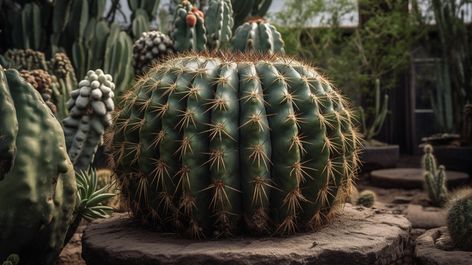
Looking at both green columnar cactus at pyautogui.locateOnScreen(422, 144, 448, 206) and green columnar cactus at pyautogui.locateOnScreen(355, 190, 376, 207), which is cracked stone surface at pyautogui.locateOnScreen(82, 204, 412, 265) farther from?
green columnar cactus at pyautogui.locateOnScreen(422, 144, 448, 206)

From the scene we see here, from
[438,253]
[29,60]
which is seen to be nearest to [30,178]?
[438,253]

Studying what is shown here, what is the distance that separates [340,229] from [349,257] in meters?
0.33

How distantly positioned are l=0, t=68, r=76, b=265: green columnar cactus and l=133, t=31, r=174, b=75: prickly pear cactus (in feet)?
9.15

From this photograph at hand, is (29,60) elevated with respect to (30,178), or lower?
elevated

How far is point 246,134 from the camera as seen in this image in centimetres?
213

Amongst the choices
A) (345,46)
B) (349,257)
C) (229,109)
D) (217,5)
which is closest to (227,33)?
(217,5)

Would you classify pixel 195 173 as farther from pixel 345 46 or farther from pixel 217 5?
pixel 345 46

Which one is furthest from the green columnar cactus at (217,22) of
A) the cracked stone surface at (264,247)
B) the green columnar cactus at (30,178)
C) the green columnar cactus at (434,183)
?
the green columnar cactus at (30,178)

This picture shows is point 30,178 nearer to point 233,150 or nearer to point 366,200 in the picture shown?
point 233,150

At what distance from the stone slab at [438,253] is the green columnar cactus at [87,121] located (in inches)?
65.5

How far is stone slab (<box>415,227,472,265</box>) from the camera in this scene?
2.29 meters

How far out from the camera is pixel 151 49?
480 centimetres

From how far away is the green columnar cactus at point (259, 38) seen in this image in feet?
14.0

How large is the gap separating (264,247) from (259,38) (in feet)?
8.38
